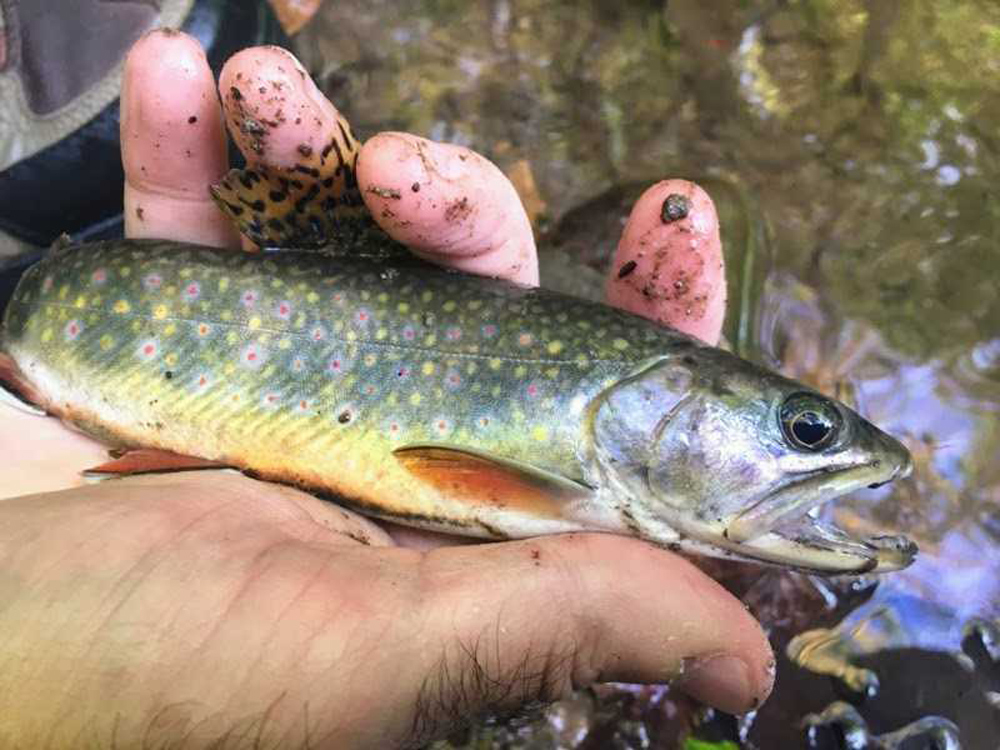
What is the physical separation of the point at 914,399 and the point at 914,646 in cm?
110

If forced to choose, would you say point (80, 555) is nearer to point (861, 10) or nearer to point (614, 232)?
point (614, 232)

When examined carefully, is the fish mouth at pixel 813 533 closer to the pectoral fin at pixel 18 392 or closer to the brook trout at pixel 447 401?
the brook trout at pixel 447 401

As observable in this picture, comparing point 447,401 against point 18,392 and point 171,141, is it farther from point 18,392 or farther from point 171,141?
point 18,392

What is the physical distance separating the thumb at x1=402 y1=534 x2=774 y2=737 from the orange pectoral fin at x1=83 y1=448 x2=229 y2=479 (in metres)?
0.79

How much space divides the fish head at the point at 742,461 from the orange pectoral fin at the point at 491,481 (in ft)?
0.49

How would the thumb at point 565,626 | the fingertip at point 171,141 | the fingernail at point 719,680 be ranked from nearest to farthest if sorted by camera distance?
the thumb at point 565,626, the fingernail at point 719,680, the fingertip at point 171,141

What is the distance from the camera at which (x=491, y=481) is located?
2.07 metres

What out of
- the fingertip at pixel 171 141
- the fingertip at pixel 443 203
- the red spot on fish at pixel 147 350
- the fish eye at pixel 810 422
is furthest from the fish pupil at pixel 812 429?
the fingertip at pixel 171 141

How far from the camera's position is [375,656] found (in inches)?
63.7

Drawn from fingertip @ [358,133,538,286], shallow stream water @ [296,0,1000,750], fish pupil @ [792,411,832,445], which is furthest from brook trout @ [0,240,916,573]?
shallow stream water @ [296,0,1000,750]

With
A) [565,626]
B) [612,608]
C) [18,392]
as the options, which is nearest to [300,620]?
[565,626]

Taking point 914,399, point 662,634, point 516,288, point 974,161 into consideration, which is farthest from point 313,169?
point 974,161

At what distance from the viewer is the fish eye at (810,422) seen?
1.97 meters

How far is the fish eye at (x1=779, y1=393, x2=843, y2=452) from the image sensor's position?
1971mm
